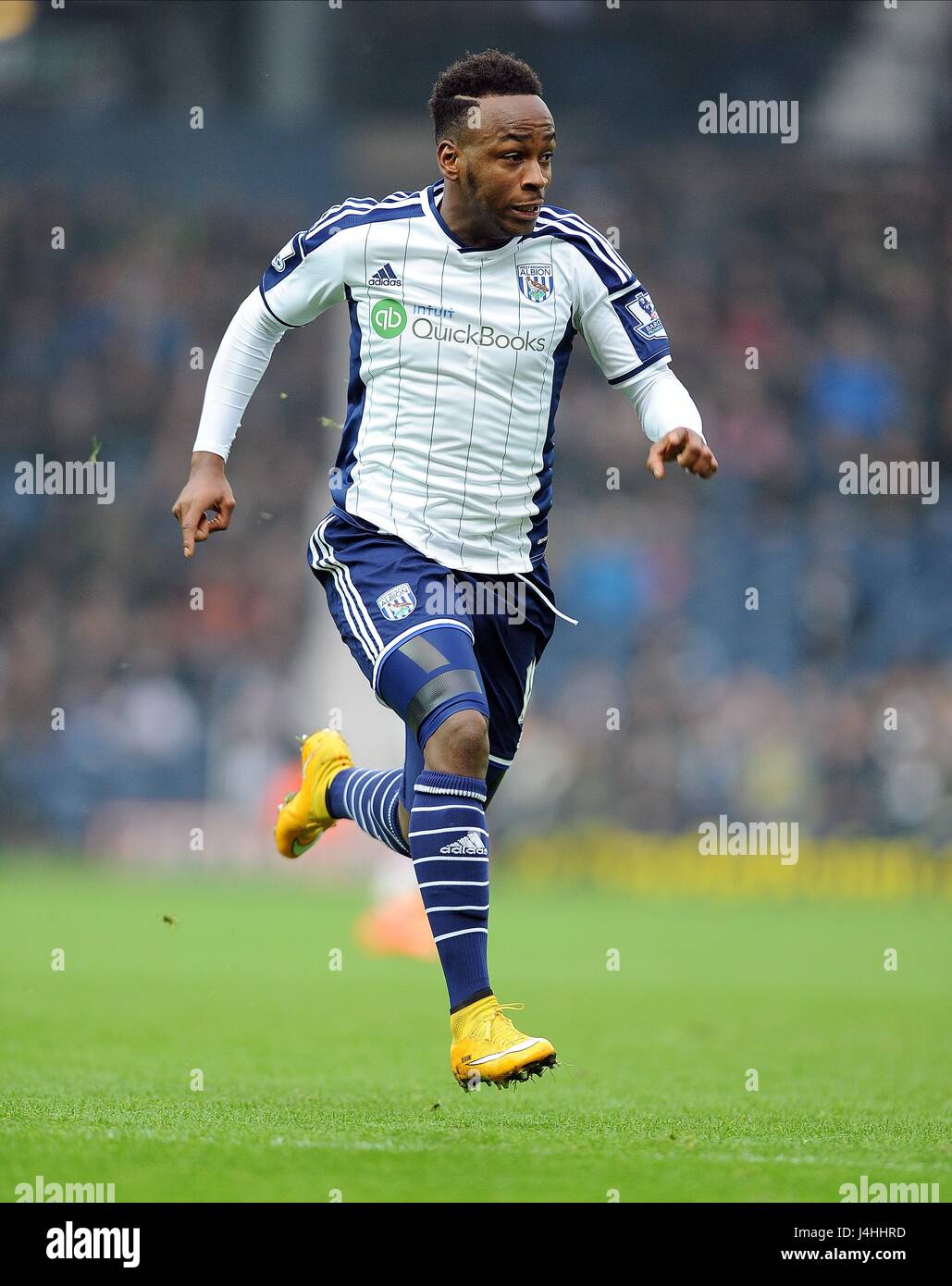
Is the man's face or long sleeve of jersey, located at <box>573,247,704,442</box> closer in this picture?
the man's face

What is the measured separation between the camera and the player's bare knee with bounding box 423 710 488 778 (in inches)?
200

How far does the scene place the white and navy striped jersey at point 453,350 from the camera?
217 inches

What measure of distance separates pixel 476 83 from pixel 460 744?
1.90m

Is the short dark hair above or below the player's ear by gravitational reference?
above

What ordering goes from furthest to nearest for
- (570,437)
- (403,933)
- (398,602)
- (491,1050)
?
(570,437)
(403,933)
(398,602)
(491,1050)

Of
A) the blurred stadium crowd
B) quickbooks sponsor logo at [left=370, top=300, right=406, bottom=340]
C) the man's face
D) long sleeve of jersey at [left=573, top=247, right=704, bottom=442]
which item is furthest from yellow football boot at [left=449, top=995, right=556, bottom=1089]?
the blurred stadium crowd

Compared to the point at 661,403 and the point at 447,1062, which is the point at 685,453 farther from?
the point at 447,1062

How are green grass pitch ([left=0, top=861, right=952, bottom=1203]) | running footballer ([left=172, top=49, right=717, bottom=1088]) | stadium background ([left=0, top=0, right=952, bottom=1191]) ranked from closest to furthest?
green grass pitch ([left=0, top=861, right=952, bottom=1203]) → running footballer ([left=172, top=49, right=717, bottom=1088]) → stadium background ([left=0, top=0, right=952, bottom=1191])

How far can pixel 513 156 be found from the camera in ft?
17.5

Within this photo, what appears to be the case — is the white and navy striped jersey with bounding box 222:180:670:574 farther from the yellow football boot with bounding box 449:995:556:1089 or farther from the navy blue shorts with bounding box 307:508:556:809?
the yellow football boot with bounding box 449:995:556:1089

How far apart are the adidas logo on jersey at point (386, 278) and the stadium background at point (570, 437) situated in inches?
479

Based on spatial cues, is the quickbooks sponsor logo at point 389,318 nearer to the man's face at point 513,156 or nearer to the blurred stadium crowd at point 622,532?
the man's face at point 513,156

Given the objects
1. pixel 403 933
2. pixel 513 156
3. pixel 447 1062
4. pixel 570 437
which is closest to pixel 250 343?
pixel 513 156

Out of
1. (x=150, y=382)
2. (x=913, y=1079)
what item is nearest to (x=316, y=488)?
(x=150, y=382)
